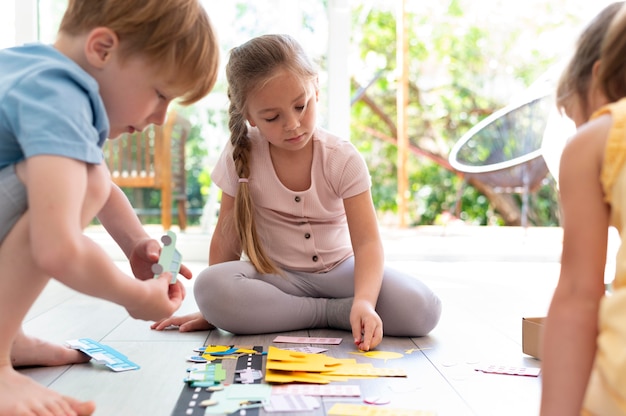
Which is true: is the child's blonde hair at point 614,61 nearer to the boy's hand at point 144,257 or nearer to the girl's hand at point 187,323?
the boy's hand at point 144,257

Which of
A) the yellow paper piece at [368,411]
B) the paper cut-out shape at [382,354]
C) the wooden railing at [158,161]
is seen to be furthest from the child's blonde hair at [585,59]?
the wooden railing at [158,161]

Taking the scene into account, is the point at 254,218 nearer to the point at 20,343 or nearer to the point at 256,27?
the point at 20,343

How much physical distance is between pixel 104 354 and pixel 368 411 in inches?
24.4

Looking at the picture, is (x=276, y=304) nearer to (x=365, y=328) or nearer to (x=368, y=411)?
(x=365, y=328)

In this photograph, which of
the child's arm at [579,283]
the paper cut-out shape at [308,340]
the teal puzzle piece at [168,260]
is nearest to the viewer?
the child's arm at [579,283]

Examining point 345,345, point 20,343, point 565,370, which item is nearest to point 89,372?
point 20,343

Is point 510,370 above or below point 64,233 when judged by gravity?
below

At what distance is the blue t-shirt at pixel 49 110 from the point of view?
1.00 meters

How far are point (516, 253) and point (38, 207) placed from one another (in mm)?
3098

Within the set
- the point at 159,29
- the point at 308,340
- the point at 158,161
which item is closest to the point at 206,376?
the point at 308,340

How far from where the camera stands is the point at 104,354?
1.53 metres

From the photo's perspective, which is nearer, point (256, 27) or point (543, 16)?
point (256, 27)

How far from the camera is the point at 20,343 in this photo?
1.42m

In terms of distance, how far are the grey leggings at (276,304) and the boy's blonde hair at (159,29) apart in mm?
701
